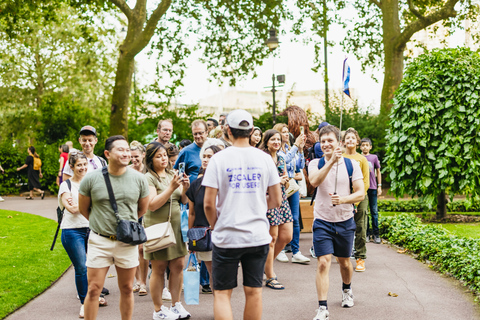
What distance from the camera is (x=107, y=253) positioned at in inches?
165

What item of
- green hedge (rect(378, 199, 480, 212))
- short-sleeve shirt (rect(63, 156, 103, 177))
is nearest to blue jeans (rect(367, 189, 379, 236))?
short-sleeve shirt (rect(63, 156, 103, 177))

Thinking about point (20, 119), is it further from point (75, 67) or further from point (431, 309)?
point (431, 309)

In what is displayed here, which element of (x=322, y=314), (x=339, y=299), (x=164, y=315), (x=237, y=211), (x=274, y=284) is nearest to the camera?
(x=237, y=211)

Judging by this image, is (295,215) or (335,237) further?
(295,215)

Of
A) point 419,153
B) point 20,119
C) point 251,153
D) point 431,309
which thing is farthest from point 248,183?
point 20,119

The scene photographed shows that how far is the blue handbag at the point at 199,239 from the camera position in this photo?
192 inches

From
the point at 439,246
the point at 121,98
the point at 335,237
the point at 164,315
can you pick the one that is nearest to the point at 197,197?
the point at 164,315

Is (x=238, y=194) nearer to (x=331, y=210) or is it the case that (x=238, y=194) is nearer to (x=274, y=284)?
(x=331, y=210)

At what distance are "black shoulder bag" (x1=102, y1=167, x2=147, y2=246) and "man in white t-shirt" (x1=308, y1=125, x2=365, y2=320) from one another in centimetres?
185

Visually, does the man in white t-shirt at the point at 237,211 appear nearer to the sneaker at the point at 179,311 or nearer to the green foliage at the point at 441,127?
the sneaker at the point at 179,311

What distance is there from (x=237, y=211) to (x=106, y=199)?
46.1 inches

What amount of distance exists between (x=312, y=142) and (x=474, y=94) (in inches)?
156

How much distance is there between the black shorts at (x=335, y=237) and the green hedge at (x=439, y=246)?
1825 mm

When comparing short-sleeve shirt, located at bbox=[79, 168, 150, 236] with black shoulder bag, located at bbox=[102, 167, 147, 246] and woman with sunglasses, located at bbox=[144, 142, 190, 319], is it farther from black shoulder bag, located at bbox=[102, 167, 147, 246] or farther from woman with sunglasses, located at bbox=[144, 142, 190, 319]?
woman with sunglasses, located at bbox=[144, 142, 190, 319]
